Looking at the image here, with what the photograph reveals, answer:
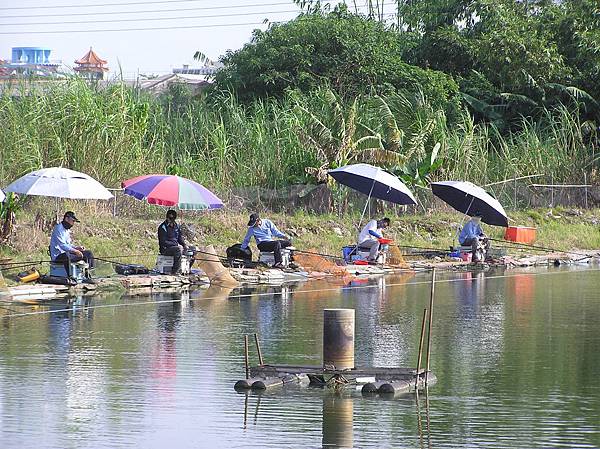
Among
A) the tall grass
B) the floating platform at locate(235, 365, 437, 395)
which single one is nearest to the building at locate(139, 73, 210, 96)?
the tall grass

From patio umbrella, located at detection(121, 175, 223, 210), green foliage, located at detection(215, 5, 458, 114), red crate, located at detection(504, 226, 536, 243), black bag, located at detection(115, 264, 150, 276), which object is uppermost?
green foliage, located at detection(215, 5, 458, 114)

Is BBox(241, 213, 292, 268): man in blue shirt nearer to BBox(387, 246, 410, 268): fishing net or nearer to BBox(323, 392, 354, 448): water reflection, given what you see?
BBox(387, 246, 410, 268): fishing net

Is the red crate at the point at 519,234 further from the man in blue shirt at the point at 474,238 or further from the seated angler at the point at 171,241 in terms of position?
the seated angler at the point at 171,241

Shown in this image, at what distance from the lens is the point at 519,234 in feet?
126

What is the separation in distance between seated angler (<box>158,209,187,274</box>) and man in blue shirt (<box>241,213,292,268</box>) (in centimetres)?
247

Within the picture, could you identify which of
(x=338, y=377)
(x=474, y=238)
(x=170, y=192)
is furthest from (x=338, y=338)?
(x=474, y=238)

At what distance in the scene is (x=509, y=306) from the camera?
80.0ft

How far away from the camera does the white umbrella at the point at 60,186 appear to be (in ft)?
82.7

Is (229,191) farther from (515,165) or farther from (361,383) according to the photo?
(361,383)

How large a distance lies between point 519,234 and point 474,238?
4822mm

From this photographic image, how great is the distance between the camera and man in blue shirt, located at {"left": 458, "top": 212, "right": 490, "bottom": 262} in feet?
111

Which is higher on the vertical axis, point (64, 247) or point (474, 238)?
point (474, 238)

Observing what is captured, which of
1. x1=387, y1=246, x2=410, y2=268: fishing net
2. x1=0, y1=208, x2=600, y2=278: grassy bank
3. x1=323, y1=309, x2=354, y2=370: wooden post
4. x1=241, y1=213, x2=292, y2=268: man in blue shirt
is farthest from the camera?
x1=387, y1=246, x2=410, y2=268: fishing net

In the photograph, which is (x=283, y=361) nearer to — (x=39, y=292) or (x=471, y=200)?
(x=39, y=292)
